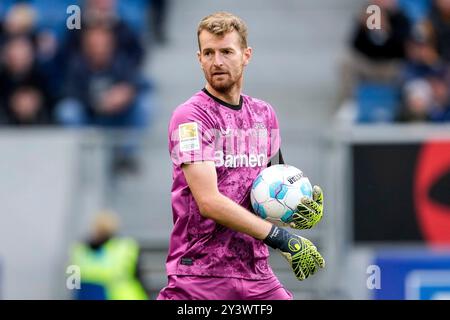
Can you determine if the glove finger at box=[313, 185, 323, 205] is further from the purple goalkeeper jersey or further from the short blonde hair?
the short blonde hair

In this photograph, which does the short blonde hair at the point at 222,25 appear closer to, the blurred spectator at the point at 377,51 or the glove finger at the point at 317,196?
the glove finger at the point at 317,196

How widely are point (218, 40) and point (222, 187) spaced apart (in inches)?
25.9

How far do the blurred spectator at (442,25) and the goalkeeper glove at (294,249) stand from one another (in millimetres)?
6873

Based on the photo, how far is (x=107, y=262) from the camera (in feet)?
35.7

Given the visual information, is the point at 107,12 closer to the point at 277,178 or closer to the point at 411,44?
the point at 411,44

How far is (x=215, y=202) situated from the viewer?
5.12 m

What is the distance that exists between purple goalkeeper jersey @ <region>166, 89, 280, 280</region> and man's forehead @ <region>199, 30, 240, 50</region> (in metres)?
0.25

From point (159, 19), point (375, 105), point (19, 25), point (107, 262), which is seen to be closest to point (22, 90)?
point (19, 25)

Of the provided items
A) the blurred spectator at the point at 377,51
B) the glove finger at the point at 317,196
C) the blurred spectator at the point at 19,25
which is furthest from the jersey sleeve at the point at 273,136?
the blurred spectator at the point at 19,25

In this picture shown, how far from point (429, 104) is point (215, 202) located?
6.44 metres

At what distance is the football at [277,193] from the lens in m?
5.25

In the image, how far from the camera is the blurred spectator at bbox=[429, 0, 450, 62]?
1188 cm


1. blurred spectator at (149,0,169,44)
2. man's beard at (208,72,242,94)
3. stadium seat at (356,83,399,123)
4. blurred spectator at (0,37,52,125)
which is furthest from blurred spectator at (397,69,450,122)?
man's beard at (208,72,242,94)
